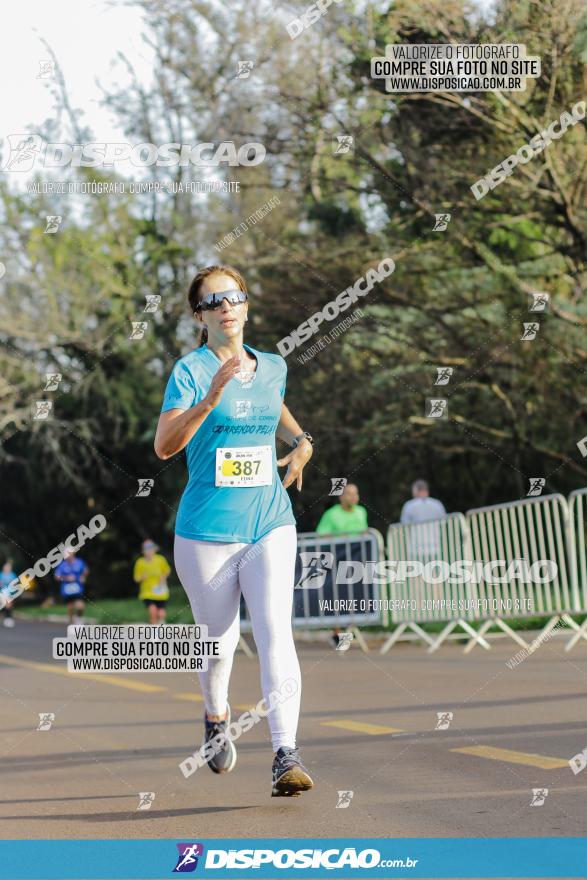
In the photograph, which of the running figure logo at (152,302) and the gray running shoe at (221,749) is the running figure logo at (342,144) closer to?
the running figure logo at (152,302)

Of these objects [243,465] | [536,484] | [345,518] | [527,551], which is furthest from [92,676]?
[243,465]

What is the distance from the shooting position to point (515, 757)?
6.90 meters

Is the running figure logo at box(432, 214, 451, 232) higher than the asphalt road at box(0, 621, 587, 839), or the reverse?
the running figure logo at box(432, 214, 451, 232)

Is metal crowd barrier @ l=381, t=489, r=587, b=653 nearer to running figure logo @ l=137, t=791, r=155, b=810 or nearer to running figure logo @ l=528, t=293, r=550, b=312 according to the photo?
running figure logo @ l=528, t=293, r=550, b=312

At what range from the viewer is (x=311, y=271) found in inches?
851

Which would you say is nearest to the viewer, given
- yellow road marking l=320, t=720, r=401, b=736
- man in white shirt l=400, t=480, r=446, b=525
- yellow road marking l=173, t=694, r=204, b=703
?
yellow road marking l=320, t=720, r=401, b=736

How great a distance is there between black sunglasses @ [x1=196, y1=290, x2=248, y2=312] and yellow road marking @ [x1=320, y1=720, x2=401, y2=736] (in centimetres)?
342

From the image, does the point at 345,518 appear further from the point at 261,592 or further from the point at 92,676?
the point at 261,592

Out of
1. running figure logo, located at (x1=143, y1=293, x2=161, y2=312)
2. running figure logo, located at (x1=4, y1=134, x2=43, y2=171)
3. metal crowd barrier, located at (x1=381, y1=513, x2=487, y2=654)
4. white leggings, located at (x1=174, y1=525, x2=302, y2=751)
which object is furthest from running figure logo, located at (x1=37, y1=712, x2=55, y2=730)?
running figure logo, located at (x1=143, y1=293, x2=161, y2=312)

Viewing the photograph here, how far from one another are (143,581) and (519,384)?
6074 millimetres

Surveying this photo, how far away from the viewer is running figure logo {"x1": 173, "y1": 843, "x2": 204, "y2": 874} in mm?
4582

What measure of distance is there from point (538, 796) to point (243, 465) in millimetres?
1766

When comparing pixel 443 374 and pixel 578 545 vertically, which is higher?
pixel 443 374

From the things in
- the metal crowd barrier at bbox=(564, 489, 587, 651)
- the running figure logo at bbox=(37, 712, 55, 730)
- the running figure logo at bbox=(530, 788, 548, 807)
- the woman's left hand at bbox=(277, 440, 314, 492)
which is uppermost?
the metal crowd barrier at bbox=(564, 489, 587, 651)
